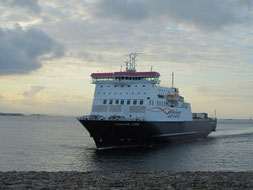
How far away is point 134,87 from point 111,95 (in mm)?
3089

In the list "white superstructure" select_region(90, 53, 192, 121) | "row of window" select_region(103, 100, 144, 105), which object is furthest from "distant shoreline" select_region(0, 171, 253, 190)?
"row of window" select_region(103, 100, 144, 105)

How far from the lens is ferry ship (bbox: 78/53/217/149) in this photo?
3206 centimetres

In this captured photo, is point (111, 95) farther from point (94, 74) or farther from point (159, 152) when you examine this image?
point (159, 152)

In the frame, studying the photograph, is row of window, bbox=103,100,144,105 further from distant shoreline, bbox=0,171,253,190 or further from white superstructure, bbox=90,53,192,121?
distant shoreline, bbox=0,171,253,190

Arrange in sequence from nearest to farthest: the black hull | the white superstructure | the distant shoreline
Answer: the distant shoreline → the black hull → the white superstructure

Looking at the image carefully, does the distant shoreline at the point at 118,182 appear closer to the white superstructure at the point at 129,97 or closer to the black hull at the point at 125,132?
the black hull at the point at 125,132

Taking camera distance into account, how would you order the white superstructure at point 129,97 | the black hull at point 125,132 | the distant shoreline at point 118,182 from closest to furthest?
1. the distant shoreline at point 118,182
2. the black hull at point 125,132
3. the white superstructure at point 129,97

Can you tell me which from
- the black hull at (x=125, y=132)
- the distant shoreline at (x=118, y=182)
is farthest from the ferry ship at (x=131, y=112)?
the distant shoreline at (x=118, y=182)

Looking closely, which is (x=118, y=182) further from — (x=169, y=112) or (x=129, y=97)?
(x=169, y=112)

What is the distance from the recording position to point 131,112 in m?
34.9

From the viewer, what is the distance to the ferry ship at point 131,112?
105 feet

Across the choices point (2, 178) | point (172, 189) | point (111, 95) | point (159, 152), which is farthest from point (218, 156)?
point (2, 178)

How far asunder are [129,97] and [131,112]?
2.05 meters

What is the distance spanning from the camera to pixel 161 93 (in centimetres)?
3922
